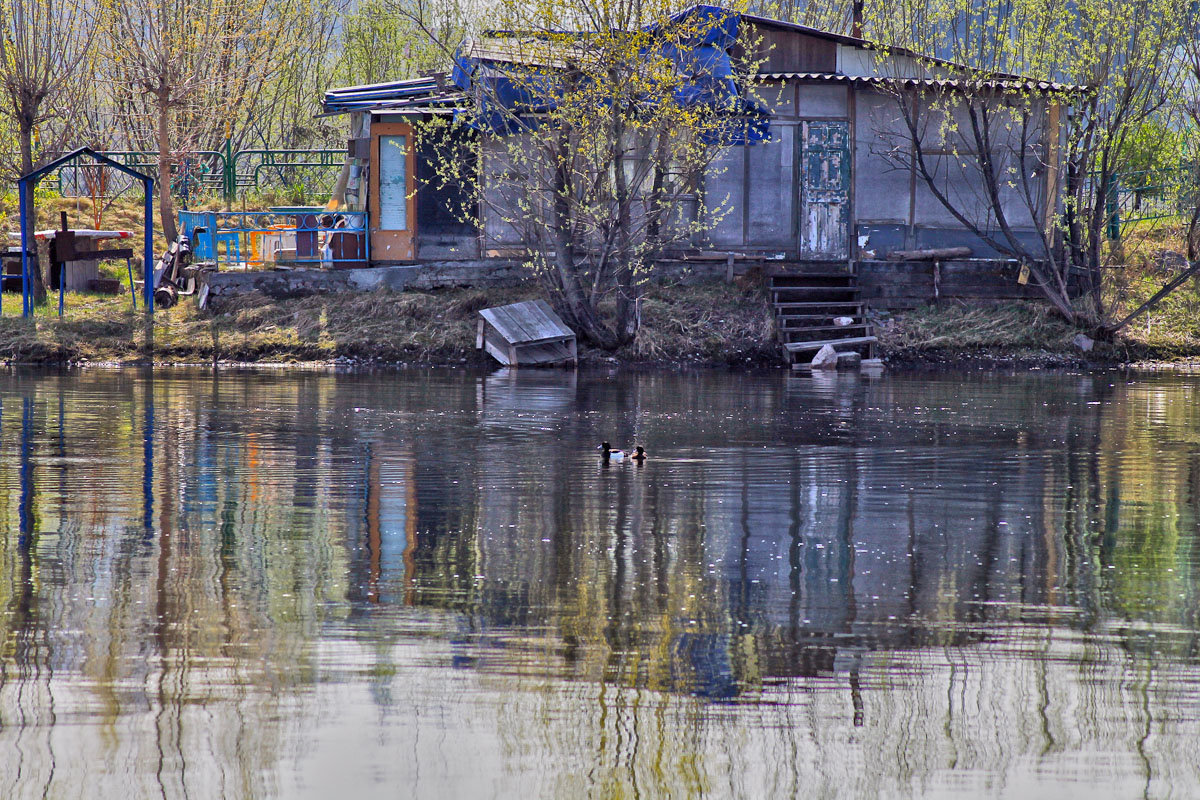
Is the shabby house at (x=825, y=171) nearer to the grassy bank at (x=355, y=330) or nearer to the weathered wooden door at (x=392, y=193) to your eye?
the weathered wooden door at (x=392, y=193)

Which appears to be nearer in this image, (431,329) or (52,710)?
(52,710)

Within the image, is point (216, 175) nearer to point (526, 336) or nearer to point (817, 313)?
point (526, 336)

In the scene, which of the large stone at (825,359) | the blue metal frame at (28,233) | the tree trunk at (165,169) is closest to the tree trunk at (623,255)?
the large stone at (825,359)

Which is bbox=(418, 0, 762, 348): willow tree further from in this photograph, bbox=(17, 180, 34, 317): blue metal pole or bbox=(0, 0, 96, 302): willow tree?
bbox=(0, 0, 96, 302): willow tree

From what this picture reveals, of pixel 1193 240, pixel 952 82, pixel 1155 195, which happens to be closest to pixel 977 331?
pixel 952 82

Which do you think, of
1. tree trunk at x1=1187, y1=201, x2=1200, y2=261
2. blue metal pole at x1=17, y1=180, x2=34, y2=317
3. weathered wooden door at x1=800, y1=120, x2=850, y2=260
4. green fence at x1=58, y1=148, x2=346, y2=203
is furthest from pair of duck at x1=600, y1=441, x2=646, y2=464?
green fence at x1=58, y1=148, x2=346, y2=203

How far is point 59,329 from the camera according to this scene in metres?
22.8

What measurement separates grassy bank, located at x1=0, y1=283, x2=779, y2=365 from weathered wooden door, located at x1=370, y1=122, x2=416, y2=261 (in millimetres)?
1236

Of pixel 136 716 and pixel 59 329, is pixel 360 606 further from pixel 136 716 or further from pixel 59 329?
pixel 59 329

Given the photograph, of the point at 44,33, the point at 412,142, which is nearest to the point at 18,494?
the point at 412,142

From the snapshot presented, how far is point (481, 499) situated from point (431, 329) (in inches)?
529

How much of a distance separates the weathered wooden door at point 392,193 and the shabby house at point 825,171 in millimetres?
25

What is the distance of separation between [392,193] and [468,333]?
3.47 m

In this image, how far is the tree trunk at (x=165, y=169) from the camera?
1074 inches
